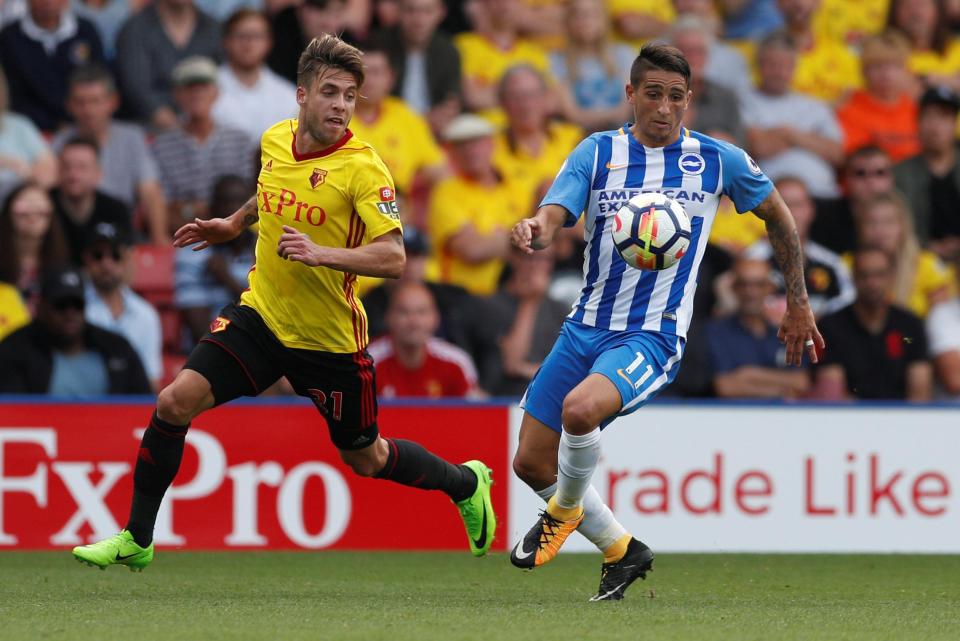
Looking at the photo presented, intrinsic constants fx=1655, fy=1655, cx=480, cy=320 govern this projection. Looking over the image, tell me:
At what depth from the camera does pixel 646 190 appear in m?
7.01

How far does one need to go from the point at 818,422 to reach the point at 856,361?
119cm

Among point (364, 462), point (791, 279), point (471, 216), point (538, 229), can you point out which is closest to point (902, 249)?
point (471, 216)

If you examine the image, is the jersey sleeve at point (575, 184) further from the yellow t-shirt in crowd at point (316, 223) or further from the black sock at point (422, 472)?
the black sock at point (422, 472)

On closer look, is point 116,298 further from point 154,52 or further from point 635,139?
point 635,139

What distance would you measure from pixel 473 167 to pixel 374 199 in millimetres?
5423

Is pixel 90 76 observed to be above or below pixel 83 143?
above

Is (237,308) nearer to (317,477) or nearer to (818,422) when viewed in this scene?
(317,477)

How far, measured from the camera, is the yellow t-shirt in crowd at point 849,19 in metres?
14.7

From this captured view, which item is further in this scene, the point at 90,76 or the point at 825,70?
the point at 825,70

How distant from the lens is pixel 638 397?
682 centimetres

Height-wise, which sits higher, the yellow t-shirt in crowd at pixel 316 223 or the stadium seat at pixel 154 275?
the yellow t-shirt in crowd at pixel 316 223

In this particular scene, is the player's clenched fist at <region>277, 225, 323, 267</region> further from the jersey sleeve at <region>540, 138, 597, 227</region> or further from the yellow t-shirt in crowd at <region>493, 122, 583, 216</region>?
the yellow t-shirt in crowd at <region>493, 122, 583, 216</region>

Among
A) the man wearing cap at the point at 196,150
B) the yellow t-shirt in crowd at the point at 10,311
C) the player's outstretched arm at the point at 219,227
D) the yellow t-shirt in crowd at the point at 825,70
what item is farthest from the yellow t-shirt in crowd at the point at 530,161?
the player's outstretched arm at the point at 219,227

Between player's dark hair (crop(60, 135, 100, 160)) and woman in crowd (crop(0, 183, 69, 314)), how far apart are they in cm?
40
